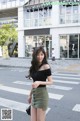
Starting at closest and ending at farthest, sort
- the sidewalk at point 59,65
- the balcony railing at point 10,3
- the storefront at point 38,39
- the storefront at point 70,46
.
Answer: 1. the sidewalk at point 59,65
2. the storefront at point 70,46
3. the storefront at point 38,39
4. the balcony railing at point 10,3

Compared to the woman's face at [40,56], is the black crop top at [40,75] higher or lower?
lower

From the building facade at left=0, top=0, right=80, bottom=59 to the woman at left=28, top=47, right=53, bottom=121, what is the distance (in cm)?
3237

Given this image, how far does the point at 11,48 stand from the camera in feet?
167

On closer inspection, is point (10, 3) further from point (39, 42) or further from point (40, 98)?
point (40, 98)

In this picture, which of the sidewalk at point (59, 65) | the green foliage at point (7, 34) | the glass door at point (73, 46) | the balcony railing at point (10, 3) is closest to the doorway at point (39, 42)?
the glass door at point (73, 46)

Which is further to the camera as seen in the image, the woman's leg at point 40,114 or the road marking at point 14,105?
the road marking at point 14,105

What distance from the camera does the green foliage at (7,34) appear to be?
50750 millimetres

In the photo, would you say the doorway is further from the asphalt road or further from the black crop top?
the black crop top

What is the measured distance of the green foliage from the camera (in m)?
50.8

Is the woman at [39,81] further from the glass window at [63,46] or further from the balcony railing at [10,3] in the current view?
the balcony railing at [10,3]

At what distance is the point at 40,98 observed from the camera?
4.72 m

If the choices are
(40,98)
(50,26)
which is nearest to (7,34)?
(50,26)

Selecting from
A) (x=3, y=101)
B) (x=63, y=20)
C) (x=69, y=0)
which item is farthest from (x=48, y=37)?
(x=3, y=101)

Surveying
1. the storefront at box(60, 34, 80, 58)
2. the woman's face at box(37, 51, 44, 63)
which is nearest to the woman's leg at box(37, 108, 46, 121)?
the woman's face at box(37, 51, 44, 63)
